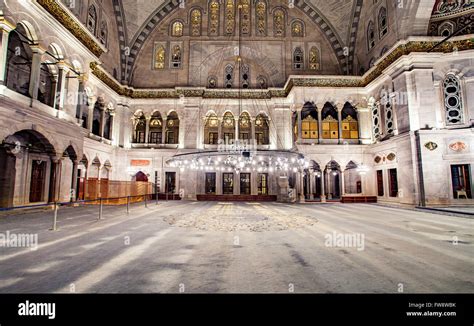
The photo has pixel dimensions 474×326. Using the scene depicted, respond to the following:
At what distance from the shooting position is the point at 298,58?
73.3 feet

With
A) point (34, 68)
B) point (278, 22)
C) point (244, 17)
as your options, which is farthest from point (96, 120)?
point (278, 22)

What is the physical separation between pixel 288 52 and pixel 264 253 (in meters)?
22.1

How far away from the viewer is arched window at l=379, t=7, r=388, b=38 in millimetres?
16812

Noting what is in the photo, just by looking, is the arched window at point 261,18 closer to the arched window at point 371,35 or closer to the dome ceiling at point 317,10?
the dome ceiling at point 317,10

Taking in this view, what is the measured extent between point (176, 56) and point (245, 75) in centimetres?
699

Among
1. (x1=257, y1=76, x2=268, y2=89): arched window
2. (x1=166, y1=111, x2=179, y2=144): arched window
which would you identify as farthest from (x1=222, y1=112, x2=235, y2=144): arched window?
(x1=166, y1=111, x2=179, y2=144): arched window

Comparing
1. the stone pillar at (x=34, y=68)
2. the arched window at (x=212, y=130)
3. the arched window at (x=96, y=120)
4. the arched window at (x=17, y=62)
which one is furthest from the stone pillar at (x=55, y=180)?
the arched window at (x=212, y=130)

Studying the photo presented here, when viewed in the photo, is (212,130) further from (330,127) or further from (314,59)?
(314,59)

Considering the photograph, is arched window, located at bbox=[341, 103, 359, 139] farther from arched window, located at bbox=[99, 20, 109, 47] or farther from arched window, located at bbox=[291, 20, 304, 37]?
arched window, located at bbox=[99, 20, 109, 47]

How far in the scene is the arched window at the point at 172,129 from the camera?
77.3ft

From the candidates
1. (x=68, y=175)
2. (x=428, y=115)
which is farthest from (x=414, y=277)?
(x=68, y=175)

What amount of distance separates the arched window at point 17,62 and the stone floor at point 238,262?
35.5ft

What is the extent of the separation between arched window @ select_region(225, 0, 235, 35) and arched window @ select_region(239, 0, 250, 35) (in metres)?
0.79
